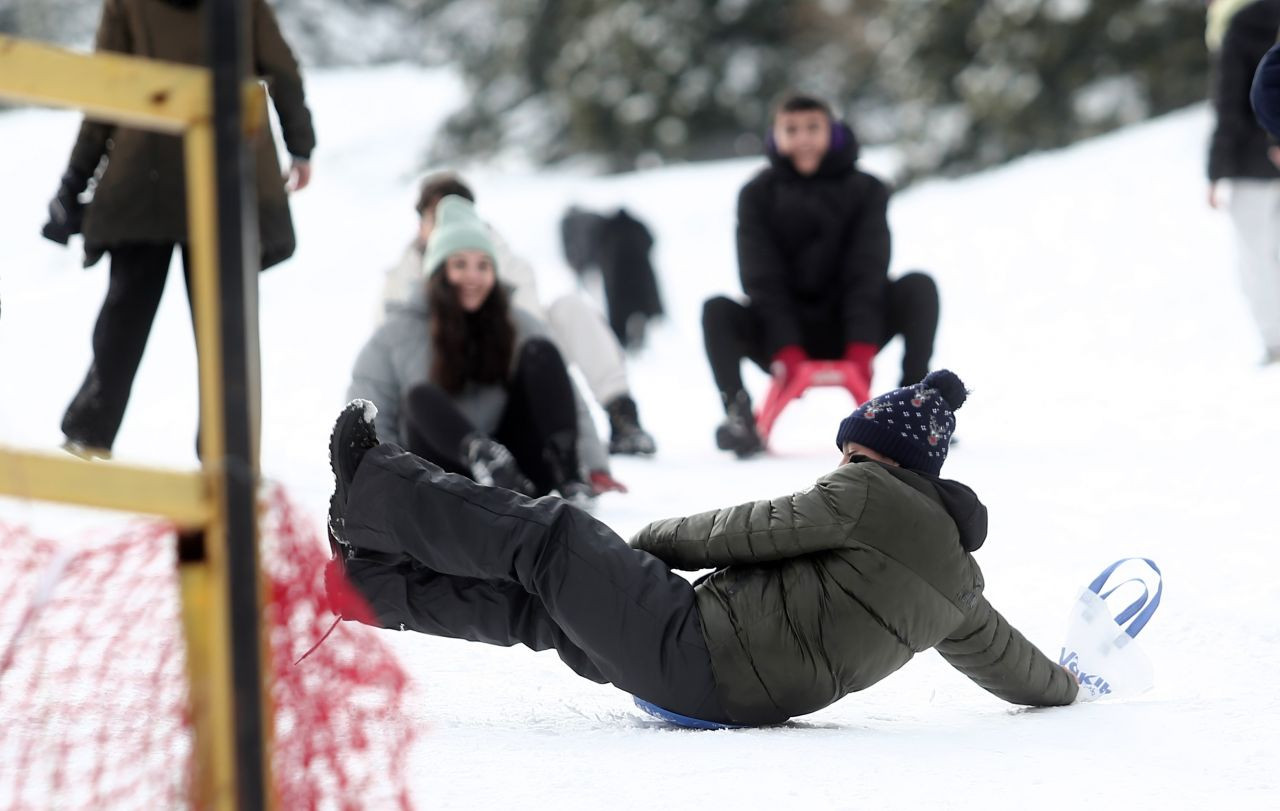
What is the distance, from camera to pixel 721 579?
94.7 inches

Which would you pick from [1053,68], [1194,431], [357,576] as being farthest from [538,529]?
[1053,68]

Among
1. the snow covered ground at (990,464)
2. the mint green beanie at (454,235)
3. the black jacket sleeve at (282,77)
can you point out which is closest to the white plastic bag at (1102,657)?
the snow covered ground at (990,464)

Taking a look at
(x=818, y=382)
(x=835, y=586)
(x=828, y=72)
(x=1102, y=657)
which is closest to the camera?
(x=835, y=586)

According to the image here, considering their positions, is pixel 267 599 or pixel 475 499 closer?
pixel 267 599

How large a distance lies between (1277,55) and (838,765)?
233 cm

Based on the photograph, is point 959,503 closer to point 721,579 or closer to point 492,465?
point 721,579

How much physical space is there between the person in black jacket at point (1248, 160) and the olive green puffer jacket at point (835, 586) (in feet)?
12.3

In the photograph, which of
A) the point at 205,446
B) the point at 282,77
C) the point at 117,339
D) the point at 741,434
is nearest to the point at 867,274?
the point at 741,434

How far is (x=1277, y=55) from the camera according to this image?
3.61 m

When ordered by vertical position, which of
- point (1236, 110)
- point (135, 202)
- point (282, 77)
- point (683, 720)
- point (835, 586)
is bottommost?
point (683, 720)

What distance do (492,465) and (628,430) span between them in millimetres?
1599

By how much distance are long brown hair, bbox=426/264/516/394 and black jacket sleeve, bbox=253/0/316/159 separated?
52cm

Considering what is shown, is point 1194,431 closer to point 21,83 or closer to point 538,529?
point 538,529

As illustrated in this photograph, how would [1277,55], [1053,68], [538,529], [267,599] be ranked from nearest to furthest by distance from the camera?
[267,599] → [538,529] → [1277,55] → [1053,68]
